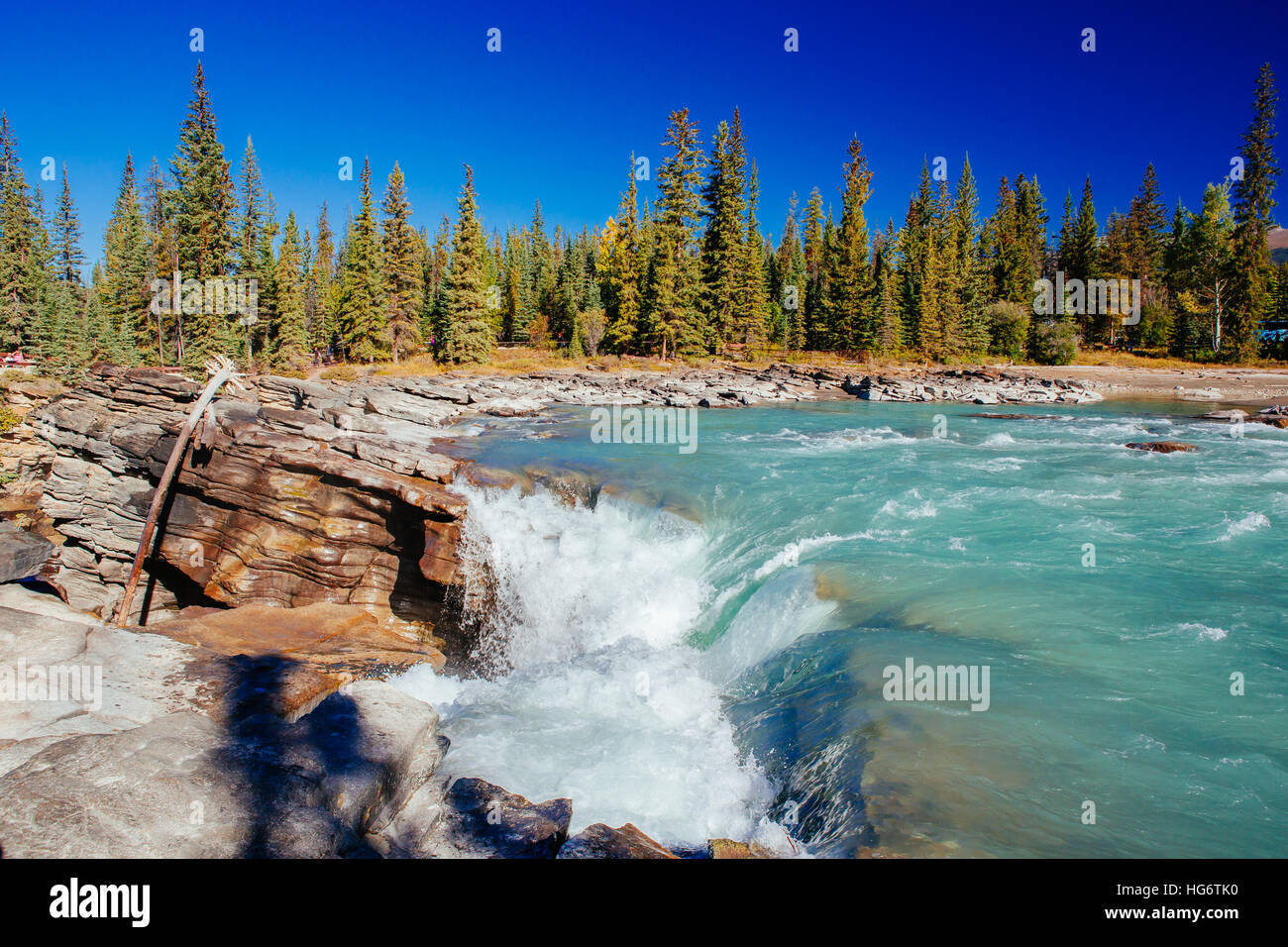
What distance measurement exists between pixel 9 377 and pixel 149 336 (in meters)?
11.1

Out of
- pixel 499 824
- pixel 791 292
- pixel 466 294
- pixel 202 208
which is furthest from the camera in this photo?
pixel 791 292

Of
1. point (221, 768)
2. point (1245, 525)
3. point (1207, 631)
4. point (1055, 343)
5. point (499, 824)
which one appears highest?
point (1055, 343)

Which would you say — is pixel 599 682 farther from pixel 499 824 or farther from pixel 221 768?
pixel 221 768

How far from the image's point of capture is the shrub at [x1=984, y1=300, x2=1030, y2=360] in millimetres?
58969

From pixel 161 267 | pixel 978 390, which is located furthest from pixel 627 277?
pixel 161 267

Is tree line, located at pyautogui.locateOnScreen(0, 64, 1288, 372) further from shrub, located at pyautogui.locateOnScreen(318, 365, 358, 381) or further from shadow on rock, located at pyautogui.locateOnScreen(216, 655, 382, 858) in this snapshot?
shadow on rock, located at pyautogui.locateOnScreen(216, 655, 382, 858)

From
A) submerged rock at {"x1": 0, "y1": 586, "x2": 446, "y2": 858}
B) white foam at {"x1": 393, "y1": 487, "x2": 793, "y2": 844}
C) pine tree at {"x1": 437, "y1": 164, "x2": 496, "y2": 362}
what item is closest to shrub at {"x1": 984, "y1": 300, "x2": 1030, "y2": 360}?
pine tree at {"x1": 437, "y1": 164, "x2": 496, "y2": 362}

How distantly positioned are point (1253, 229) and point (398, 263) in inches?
2690

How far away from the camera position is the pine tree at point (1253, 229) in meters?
49.8

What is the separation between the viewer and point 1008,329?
195 ft

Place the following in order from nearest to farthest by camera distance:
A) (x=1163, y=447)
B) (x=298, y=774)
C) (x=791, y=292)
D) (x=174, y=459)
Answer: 1. (x=298, y=774)
2. (x=174, y=459)
3. (x=1163, y=447)
4. (x=791, y=292)

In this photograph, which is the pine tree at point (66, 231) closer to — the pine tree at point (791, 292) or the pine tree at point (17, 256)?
the pine tree at point (17, 256)
